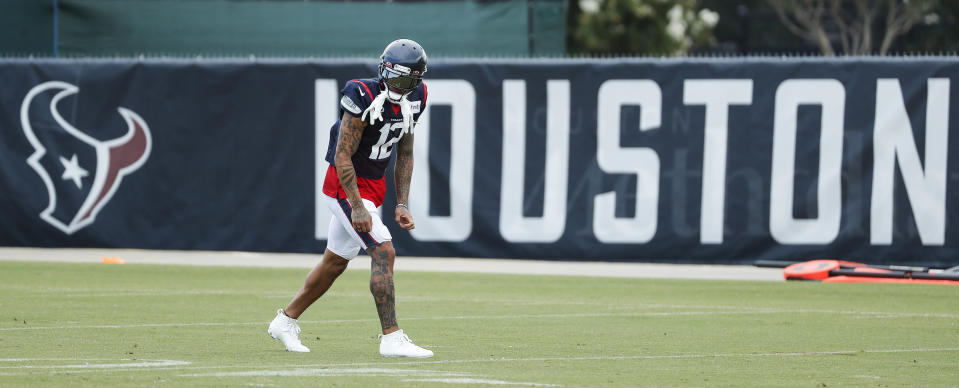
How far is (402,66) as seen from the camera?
8164 mm

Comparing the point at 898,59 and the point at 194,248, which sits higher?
the point at 898,59

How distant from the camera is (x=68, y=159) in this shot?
17031 mm

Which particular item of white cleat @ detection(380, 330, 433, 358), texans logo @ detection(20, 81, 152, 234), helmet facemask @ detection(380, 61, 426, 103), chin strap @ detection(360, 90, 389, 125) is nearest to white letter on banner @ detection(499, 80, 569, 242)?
texans logo @ detection(20, 81, 152, 234)

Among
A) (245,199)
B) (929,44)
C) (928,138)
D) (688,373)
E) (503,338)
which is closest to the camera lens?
(688,373)

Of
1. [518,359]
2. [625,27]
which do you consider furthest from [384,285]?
[625,27]

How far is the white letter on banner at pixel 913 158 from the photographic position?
1563cm

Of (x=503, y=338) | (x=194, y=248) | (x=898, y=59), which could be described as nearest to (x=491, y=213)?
(x=194, y=248)

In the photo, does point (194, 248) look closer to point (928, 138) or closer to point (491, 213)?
point (491, 213)

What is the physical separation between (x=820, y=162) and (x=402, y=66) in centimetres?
871

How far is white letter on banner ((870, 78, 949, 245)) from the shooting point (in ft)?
51.3

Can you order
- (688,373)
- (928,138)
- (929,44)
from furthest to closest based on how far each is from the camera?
(929,44) → (928,138) → (688,373)

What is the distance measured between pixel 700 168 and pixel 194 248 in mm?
5783

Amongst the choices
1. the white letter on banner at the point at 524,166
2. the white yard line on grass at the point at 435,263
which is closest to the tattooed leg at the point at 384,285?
the white yard line on grass at the point at 435,263

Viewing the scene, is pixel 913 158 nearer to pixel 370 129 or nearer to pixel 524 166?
pixel 524 166
